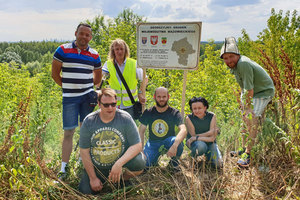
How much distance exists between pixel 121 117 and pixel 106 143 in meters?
0.33

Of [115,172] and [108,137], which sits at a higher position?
[108,137]

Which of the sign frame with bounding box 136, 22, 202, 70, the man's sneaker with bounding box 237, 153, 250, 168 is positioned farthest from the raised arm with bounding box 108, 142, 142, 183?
the sign frame with bounding box 136, 22, 202, 70

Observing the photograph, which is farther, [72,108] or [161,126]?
[161,126]

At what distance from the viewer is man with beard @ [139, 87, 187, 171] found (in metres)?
3.13

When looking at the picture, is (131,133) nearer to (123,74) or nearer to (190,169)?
(190,169)

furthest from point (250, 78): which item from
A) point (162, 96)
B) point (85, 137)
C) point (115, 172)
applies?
point (85, 137)

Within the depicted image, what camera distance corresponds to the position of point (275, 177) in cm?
258

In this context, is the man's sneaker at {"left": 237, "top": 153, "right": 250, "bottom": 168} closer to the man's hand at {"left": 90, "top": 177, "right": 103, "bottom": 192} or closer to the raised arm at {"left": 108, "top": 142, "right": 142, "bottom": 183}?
the raised arm at {"left": 108, "top": 142, "right": 142, "bottom": 183}

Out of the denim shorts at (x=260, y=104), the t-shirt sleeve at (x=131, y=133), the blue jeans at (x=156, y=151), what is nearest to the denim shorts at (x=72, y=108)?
the t-shirt sleeve at (x=131, y=133)

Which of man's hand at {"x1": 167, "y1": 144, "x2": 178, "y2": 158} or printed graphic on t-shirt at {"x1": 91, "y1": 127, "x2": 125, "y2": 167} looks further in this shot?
man's hand at {"x1": 167, "y1": 144, "x2": 178, "y2": 158}

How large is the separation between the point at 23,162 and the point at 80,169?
2.10 feet

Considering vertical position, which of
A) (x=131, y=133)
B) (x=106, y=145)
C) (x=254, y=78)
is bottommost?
(x=106, y=145)

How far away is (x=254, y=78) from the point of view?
3.10 metres

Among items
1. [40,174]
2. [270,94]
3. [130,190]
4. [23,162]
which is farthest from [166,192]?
[270,94]
